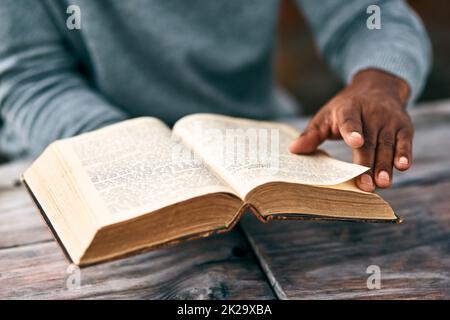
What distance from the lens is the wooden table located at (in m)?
0.71

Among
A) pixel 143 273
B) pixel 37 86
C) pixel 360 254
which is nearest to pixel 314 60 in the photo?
pixel 37 86

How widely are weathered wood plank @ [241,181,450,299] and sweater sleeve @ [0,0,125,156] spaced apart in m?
0.43

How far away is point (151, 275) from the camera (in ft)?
2.45

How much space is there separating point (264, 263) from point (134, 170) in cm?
24

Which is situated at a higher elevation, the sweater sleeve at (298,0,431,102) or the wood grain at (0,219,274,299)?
the sweater sleeve at (298,0,431,102)

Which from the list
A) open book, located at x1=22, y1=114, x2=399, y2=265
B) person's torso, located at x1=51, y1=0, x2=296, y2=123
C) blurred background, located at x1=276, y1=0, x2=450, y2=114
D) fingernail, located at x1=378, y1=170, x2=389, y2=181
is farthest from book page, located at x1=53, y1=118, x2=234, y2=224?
blurred background, located at x1=276, y1=0, x2=450, y2=114

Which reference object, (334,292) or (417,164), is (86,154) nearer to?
(334,292)

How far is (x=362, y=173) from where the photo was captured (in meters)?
0.75

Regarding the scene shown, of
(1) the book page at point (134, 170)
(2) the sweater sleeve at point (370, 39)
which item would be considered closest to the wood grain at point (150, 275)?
(1) the book page at point (134, 170)

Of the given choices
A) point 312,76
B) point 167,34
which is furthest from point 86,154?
point 312,76

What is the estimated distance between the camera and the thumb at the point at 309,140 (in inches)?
32.6

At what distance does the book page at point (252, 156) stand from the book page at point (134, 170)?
2 centimetres

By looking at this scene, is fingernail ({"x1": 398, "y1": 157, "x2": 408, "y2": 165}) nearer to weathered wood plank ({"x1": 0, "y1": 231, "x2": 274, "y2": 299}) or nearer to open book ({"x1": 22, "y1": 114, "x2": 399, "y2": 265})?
open book ({"x1": 22, "y1": 114, "x2": 399, "y2": 265})
